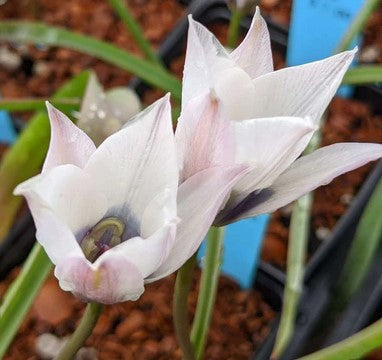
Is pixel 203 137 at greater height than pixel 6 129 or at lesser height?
greater

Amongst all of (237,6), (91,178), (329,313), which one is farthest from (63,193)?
(329,313)

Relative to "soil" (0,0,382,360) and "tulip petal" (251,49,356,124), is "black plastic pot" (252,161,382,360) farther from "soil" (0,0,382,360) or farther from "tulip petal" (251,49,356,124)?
"tulip petal" (251,49,356,124)

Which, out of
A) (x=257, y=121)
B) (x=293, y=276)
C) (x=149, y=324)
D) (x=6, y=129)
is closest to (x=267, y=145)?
(x=257, y=121)

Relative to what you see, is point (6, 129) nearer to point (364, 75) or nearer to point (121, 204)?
point (364, 75)

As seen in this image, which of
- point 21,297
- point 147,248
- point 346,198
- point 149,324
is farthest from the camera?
point 346,198

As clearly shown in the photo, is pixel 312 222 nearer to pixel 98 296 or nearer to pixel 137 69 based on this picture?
pixel 137 69

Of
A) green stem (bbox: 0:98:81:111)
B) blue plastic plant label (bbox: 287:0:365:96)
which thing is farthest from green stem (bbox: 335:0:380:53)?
green stem (bbox: 0:98:81:111)
